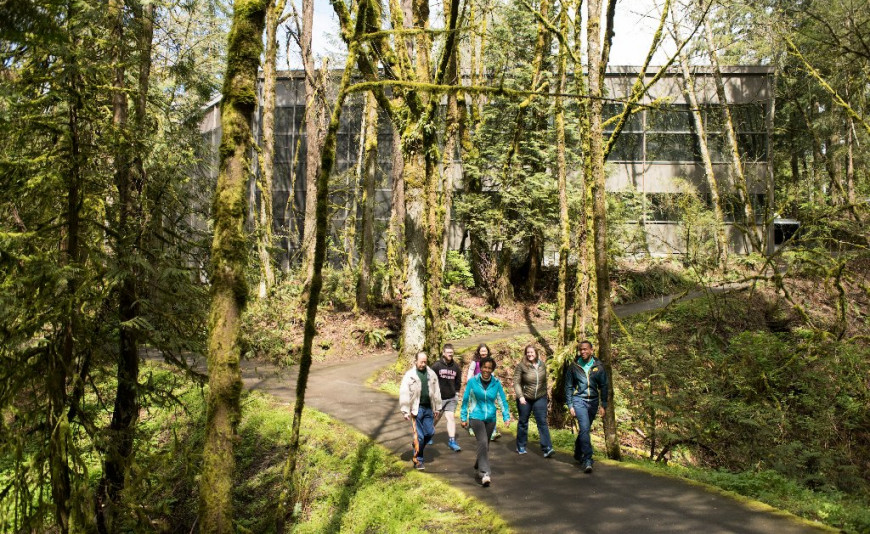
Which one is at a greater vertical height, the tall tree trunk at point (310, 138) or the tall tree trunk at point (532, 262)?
the tall tree trunk at point (310, 138)

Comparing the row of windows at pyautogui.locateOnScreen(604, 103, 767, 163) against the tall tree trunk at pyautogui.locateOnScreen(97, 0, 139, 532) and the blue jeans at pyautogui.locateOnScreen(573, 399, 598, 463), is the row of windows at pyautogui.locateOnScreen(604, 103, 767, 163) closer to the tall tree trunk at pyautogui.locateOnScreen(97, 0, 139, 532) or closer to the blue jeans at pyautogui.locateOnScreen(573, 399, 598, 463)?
the blue jeans at pyautogui.locateOnScreen(573, 399, 598, 463)

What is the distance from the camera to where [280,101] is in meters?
33.8

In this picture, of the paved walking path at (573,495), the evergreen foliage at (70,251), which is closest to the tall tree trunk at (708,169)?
the paved walking path at (573,495)

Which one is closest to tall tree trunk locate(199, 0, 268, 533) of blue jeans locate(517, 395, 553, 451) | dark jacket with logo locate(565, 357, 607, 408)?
blue jeans locate(517, 395, 553, 451)

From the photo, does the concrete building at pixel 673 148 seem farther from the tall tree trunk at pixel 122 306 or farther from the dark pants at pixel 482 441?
the dark pants at pixel 482 441

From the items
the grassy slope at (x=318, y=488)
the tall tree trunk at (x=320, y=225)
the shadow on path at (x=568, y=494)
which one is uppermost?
the tall tree trunk at (x=320, y=225)

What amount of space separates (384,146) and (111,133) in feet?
82.3

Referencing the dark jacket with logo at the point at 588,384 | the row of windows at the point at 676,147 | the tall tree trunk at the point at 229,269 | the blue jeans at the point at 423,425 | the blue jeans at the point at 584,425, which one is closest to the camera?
the tall tree trunk at the point at 229,269

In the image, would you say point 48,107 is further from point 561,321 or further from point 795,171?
point 795,171

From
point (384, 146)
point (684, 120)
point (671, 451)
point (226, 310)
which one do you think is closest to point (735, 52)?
point (684, 120)

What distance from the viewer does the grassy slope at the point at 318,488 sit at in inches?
295

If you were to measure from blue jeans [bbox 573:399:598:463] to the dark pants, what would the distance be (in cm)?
136

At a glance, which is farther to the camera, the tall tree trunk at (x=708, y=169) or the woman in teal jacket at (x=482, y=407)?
the tall tree trunk at (x=708, y=169)

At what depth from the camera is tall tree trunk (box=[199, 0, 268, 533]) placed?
18.0ft
